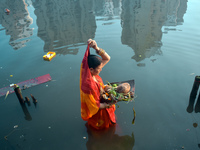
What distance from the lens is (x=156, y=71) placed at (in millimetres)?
8039

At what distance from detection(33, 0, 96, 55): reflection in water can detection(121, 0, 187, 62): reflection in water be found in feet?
10.8

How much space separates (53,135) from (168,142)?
379 cm

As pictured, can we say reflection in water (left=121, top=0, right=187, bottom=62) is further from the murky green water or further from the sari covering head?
the sari covering head

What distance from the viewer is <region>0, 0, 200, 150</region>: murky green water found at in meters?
5.09

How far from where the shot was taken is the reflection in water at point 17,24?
12.5 meters

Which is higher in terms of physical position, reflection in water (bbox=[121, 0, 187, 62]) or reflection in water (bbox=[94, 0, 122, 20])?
reflection in water (bbox=[94, 0, 122, 20])

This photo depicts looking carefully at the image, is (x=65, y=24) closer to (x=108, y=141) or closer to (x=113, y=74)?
(x=113, y=74)

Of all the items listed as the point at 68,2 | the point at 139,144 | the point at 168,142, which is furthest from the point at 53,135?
the point at 68,2

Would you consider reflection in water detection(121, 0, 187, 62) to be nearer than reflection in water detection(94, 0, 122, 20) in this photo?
Yes

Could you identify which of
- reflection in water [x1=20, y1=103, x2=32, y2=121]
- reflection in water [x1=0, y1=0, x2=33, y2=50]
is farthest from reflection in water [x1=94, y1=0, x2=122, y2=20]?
reflection in water [x1=20, y1=103, x2=32, y2=121]

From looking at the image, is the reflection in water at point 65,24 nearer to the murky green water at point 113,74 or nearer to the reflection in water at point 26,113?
the murky green water at point 113,74

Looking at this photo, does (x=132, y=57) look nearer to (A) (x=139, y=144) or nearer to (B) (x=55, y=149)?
(A) (x=139, y=144)

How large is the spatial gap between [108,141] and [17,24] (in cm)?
1639

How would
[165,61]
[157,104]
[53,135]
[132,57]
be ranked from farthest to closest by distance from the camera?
[132,57] < [165,61] < [157,104] < [53,135]
